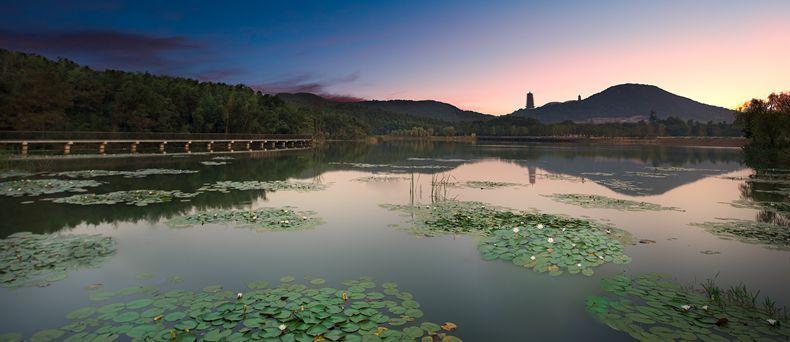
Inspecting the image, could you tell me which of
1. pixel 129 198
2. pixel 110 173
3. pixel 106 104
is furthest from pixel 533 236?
pixel 106 104

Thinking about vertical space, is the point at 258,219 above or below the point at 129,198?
below

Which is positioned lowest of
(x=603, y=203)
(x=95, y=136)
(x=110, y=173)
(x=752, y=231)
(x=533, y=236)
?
(x=752, y=231)

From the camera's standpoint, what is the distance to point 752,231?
42.7 feet

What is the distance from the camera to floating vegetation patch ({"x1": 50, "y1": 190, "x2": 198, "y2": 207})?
53.7 feet

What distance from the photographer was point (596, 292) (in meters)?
7.93

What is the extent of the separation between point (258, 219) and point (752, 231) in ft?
51.9

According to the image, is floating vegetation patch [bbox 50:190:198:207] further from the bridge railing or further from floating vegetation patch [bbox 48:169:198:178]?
the bridge railing

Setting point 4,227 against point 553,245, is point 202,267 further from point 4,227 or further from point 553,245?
point 553,245

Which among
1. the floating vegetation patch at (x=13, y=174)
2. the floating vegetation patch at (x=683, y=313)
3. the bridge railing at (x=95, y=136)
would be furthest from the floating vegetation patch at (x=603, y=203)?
the bridge railing at (x=95, y=136)

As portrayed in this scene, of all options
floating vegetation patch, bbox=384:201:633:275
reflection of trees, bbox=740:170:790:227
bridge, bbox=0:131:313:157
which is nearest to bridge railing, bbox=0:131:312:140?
bridge, bbox=0:131:313:157

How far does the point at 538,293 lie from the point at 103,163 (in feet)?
123

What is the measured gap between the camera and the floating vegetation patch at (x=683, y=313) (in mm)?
6137

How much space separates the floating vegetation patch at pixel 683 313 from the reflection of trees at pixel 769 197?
975cm

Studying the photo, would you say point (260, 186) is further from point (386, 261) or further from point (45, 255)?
point (386, 261)
